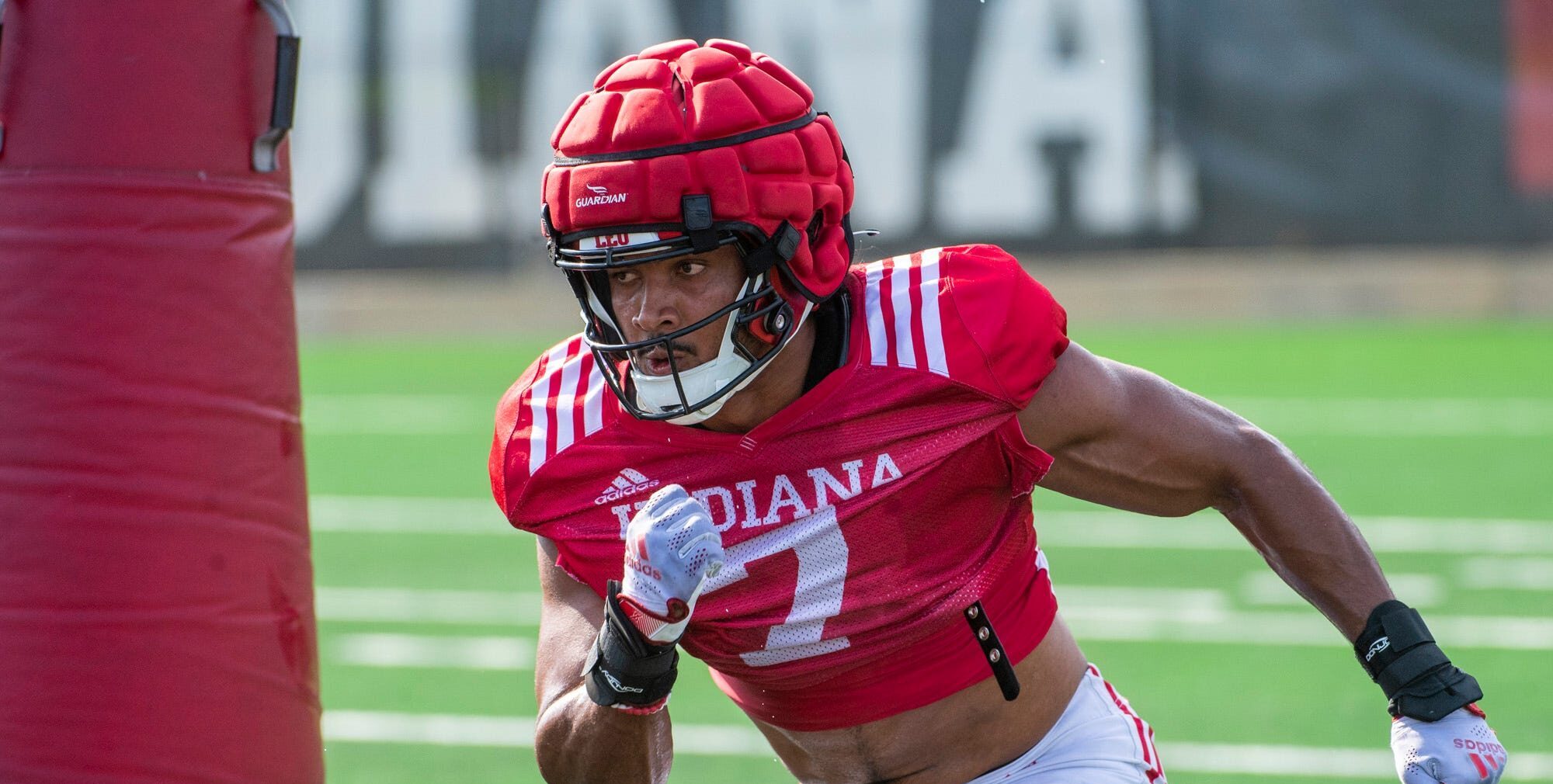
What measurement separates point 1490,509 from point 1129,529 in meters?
1.44

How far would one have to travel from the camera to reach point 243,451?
105 inches

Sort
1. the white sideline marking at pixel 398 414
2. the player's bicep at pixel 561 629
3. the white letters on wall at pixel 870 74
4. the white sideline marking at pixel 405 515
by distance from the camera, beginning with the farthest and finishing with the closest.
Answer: the white letters on wall at pixel 870 74, the white sideline marking at pixel 398 414, the white sideline marking at pixel 405 515, the player's bicep at pixel 561 629

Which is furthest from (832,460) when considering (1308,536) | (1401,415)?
(1401,415)

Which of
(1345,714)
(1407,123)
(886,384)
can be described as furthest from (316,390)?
(886,384)

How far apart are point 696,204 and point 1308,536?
110cm

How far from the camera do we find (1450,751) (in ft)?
9.34

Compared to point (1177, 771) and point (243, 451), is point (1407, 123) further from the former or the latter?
point (243, 451)

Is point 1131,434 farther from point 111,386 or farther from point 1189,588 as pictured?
point 1189,588

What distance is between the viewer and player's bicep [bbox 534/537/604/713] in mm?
3008

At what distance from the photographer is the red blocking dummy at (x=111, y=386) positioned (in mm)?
2549

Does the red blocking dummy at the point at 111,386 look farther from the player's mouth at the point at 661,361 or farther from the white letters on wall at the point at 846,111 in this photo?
the white letters on wall at the point at 846,111

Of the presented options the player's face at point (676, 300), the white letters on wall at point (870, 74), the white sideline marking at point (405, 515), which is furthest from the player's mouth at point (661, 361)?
the white letters on wall at point (870, 74)

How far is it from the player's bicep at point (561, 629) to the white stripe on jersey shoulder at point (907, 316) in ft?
2.00

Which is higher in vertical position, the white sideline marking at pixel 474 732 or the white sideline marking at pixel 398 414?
the white sideline marking at pixel 474 732
